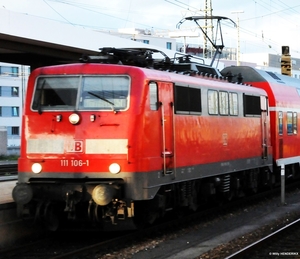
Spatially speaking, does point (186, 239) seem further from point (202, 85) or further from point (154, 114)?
point (202, 85)

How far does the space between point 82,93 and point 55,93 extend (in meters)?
0.55

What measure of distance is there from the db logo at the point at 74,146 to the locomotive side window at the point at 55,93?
2.07ft

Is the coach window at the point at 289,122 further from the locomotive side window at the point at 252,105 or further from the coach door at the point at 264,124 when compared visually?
the locomotive side window at the point at 252,105

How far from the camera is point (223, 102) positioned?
47.6 ft

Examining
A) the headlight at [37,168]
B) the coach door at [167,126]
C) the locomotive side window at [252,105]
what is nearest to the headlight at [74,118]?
the headlight at [37,168]

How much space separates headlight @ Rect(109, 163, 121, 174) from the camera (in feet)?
35.0

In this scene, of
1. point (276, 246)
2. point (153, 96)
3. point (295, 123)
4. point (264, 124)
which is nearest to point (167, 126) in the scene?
point (153, 96)

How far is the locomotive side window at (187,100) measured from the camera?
12.2 metres

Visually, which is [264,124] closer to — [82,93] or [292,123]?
[292,123]

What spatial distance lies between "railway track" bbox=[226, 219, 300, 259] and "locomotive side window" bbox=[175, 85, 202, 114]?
9.42 feet

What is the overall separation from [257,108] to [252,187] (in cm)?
215

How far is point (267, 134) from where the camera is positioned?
58.2 feet

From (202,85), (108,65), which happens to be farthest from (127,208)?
(202,85)

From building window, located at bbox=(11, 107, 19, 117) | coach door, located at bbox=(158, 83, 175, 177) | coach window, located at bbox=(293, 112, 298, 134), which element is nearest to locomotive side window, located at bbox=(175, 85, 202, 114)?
coach door, located at bbox=(158, 83, 175, 177)
